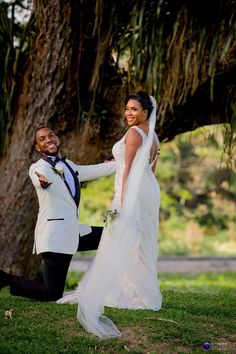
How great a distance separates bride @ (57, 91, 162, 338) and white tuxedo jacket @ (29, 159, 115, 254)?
27 centimetres

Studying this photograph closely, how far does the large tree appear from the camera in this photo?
712cm

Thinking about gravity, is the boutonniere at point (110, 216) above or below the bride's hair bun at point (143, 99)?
below

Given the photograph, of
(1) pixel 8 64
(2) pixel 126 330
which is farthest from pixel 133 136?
(1) pixel 8 64

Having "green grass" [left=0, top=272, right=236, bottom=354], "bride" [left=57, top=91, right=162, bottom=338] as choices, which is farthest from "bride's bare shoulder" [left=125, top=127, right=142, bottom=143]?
A: "green grass" [left=0, top=272, right=236, bottom=354]

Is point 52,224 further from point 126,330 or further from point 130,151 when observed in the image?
point 126,330

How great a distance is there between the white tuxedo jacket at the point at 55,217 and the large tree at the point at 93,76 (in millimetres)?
1590

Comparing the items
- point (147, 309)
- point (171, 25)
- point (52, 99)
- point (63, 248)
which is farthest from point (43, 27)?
point (147, 309)

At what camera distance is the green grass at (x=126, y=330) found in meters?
4.79

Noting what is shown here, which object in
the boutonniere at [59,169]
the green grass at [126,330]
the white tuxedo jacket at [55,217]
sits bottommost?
the green grass at [126,330]

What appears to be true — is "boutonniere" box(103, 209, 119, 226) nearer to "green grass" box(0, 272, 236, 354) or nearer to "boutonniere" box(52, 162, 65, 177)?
"boutonniere" box(52, 162, 65, 177)

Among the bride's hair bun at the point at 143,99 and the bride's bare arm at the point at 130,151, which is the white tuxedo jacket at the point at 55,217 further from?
the bride's hair bun at the point at 143,99

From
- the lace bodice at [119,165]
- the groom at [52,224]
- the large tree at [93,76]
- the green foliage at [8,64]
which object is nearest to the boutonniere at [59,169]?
the groom at [52,224]

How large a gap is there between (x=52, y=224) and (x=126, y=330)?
1106mm

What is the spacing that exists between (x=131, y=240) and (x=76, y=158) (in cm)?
212
